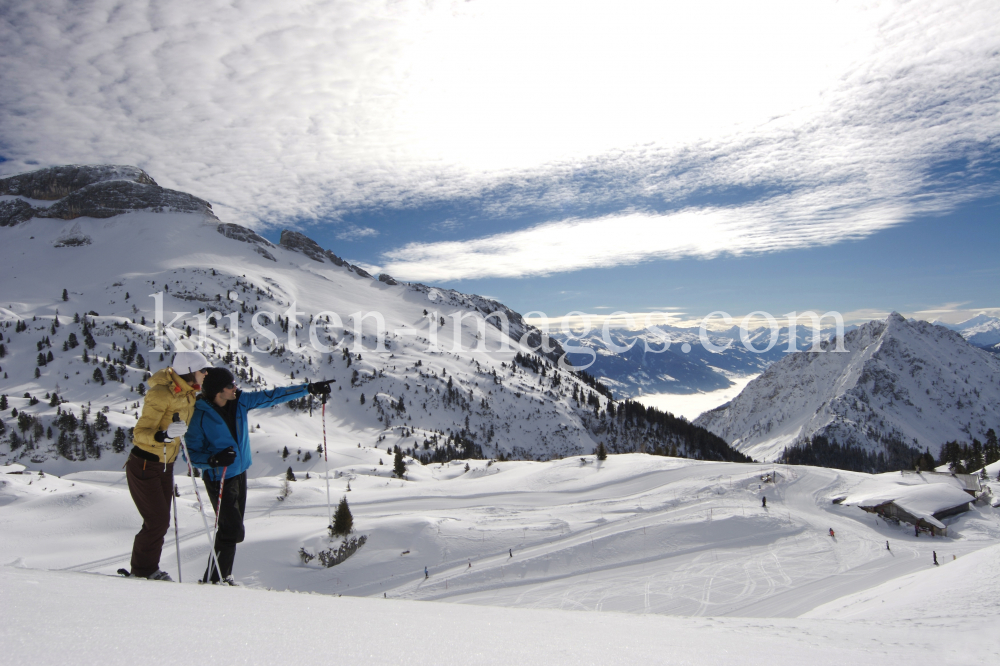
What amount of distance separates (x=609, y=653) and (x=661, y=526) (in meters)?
28.3

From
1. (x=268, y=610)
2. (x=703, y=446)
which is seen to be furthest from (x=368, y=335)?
(x=268, y=610)

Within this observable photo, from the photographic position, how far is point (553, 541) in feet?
90.0

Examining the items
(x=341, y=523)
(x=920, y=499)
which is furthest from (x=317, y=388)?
(x=920, y=499)

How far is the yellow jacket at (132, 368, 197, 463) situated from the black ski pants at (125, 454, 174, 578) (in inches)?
7.7

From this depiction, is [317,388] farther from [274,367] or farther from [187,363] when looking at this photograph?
[274,367]

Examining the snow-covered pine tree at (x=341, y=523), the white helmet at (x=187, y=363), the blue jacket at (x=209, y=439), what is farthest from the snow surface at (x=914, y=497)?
the white helmet at (x=187, y=363)

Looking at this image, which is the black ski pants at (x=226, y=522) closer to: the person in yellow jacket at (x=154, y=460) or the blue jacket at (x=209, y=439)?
the blue jacket at (x=209, y=439)

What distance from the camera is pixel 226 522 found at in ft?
21.9

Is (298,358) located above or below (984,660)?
above

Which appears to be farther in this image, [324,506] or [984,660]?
[324,506]

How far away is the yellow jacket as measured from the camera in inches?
228

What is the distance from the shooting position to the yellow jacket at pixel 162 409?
579 cm

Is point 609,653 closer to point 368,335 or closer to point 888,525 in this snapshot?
point 888,525

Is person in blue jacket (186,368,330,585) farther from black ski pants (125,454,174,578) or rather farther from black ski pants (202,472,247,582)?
black ski pants (125,454,174,578)
